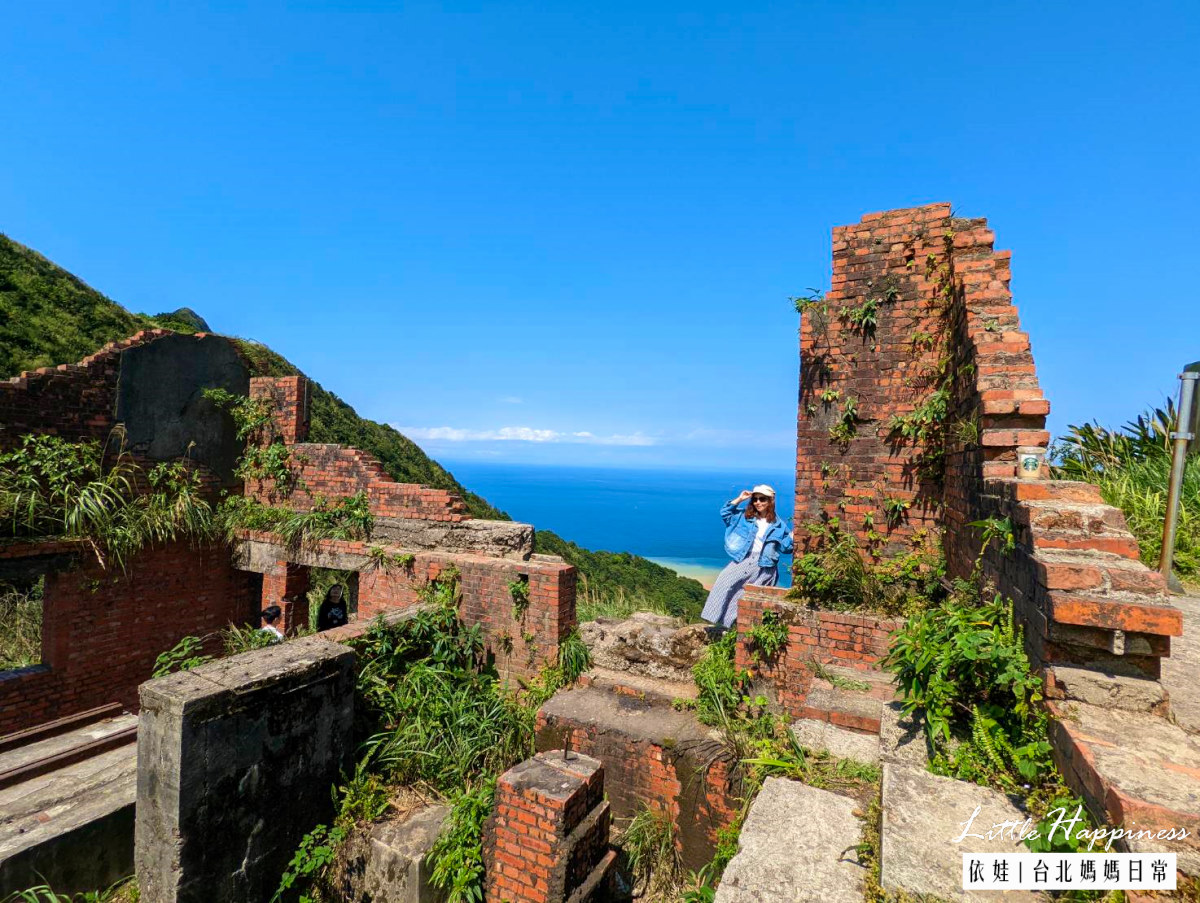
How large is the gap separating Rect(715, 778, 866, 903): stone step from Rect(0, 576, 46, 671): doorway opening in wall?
12787 mm

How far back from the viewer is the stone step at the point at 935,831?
1836 mm

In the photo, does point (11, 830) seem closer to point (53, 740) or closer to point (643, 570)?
point (53, 740)

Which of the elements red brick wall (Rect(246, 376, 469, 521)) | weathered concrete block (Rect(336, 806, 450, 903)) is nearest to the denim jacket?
red brick wall (Rect(246, 376, 469, 521))

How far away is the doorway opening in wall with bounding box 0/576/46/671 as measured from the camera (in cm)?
998

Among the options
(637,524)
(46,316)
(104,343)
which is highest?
(46,316)

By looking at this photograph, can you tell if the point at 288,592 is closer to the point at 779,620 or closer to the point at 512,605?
the point at 512,605

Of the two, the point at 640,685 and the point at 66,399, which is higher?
the point at 66,399

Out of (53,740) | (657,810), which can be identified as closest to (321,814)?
(657,810)

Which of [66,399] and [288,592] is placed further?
[288,592]

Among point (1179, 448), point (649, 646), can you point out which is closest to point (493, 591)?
point (649, 646)

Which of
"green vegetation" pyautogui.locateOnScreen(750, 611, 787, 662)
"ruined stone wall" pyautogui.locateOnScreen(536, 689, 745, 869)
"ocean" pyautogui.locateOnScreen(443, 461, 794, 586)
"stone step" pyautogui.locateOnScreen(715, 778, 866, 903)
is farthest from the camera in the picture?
"ocean" pyautogui.locateOnScreen(443, 461, 794, 586)

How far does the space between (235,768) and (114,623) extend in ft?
17.8

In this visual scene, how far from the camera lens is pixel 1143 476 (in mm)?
6281

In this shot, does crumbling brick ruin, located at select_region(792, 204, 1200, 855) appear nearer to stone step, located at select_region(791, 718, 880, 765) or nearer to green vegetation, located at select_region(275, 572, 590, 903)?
stone step, located at select_region(791, 718, 880, 765)
